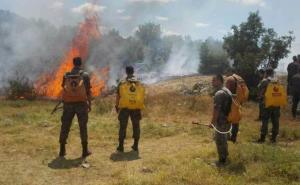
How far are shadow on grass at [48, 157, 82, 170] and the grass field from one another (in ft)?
0.07

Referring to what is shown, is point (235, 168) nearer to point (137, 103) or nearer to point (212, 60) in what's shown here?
point (137, 103)

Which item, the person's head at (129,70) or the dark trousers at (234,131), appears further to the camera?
the dark trousers at (234,131)

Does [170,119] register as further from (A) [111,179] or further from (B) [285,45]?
(B) [285,45]

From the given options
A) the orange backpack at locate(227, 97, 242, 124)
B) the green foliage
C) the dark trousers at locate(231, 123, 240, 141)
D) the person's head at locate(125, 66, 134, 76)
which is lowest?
the dark trousers at locate(231, 123, 240, 141)

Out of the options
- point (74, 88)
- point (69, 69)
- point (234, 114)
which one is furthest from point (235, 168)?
point (69, 69)

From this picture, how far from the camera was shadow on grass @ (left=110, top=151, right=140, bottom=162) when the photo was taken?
10594 mm

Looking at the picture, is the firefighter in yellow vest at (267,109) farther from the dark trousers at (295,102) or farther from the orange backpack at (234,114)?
the dark trousers at (295,102)

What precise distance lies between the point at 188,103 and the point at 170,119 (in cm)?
380

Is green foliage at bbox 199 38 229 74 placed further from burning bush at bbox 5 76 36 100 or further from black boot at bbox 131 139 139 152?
black boot at bbox 131 139 139 152

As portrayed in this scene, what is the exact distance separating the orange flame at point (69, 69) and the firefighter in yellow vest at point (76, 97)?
1626 cm

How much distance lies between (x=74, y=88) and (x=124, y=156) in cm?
210

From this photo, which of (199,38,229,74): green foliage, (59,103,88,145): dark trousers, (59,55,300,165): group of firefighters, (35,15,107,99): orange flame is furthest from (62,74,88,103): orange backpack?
(199,38,229,74): green foliage

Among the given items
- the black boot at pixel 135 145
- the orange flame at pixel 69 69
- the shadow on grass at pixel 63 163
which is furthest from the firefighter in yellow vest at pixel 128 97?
the orange flame at pixel 69 69

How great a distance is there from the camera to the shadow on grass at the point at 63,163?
979cm
